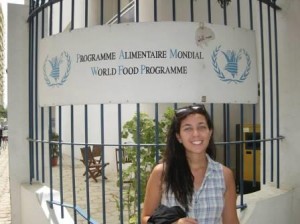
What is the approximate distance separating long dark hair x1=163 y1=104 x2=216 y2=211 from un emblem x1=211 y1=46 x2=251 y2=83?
3.75 ft

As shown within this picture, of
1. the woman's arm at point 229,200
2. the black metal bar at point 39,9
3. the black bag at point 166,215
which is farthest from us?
the black metal bar at point 39,9

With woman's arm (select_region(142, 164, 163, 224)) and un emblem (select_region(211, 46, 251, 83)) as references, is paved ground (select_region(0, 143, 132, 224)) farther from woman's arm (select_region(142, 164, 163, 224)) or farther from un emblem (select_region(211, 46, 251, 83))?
woman's arm (select_region(142, 164, 163, 224))

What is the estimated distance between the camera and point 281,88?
390cm

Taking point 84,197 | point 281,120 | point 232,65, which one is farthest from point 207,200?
point 84,197

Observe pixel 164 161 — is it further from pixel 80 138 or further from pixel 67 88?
pixel 80 138

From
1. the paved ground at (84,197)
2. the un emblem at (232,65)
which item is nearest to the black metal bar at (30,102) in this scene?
the paved ground at (84,197)

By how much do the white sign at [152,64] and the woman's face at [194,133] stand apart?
102 cm

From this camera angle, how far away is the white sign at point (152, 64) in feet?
10.0

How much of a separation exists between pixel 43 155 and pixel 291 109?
264cm

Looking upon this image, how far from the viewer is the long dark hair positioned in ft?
6.52

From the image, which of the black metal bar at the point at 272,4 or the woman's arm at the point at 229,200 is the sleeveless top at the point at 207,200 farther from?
the black metal bar at the point at 272,4

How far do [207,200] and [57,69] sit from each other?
1914 mm

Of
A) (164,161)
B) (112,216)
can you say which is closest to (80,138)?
(112,216)

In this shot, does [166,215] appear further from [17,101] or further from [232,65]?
[17,101]
